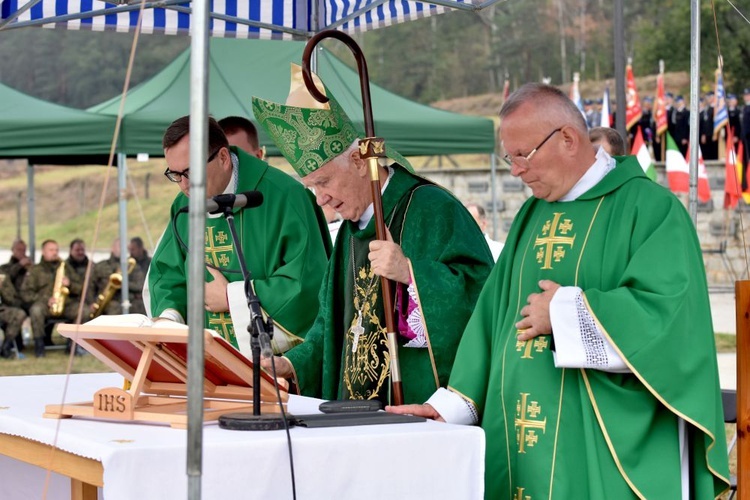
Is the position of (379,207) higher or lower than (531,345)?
higher

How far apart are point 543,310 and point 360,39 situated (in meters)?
58.9

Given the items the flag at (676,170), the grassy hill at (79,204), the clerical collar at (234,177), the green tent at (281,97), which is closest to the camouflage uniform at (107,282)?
the green tent at (281,97)

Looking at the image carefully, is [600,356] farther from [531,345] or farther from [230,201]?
[230,201]

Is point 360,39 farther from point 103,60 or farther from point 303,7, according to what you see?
point 303,7

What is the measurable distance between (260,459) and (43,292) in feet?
39.2

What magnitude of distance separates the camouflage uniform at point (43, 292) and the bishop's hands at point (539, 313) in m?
11.4

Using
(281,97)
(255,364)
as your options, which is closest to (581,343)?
(255,364)

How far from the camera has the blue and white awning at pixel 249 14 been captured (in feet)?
19.1

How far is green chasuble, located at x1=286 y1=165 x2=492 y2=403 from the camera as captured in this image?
11.8 ft

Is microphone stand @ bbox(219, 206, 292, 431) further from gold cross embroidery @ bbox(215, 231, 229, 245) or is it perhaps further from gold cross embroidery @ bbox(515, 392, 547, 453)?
gold cross embroidery @ bbox(215, 231, 229, 245)

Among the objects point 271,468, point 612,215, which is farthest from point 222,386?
point 612,215

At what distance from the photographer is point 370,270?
12.7 feet

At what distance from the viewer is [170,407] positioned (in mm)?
3035

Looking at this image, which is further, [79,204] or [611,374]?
[79,204]
